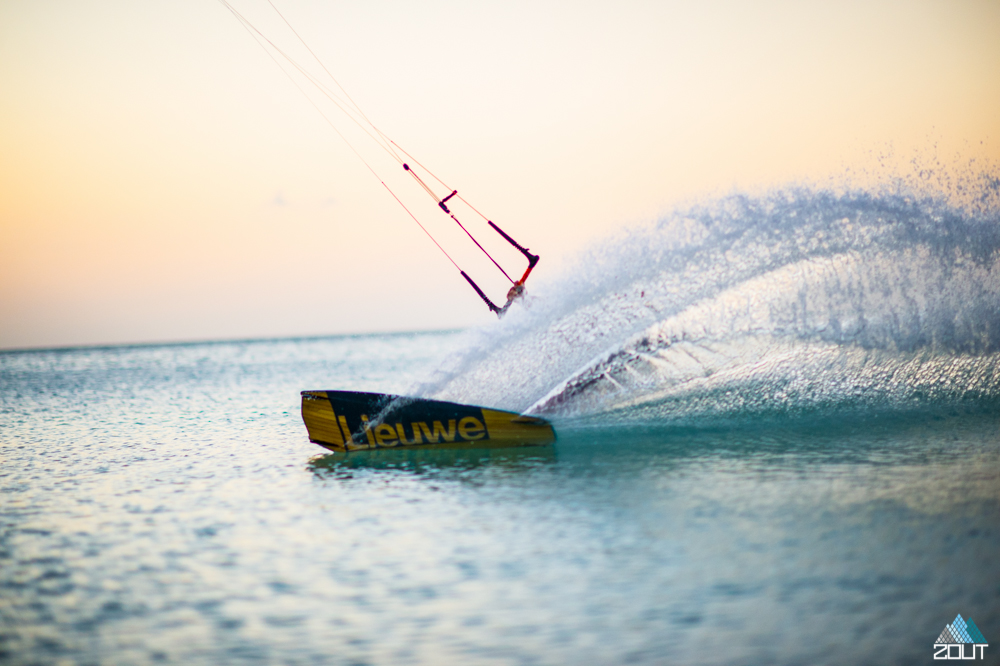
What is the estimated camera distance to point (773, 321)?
38.0 feet

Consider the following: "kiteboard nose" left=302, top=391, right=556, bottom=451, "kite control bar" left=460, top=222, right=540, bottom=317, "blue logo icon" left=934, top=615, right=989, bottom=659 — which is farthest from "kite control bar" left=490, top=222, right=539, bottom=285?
"blue logo icon" left=934, top=615, right=989, bottom=659

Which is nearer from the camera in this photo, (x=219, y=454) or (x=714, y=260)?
(x=219, y=454)

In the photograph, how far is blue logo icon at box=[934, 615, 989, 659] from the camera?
144 inches

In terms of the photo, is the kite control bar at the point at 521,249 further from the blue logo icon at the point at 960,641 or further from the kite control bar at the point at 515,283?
the blue logo icon at the point at 960,641

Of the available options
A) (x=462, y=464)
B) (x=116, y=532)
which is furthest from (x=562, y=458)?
(x=116, y=532)

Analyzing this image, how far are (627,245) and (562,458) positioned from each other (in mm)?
5004

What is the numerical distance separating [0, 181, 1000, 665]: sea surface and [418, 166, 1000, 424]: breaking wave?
0.14ft

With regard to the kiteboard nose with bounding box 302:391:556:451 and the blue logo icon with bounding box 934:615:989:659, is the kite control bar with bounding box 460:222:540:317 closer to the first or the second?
the kiteboard nose with bounding box 302:391:556:451

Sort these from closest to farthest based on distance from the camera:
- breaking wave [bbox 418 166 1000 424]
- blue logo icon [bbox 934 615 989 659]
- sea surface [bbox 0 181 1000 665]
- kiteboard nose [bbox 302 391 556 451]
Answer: blue logo icon [bbox 934 615 989 659]
sea surface [bbox 0 181 1000 665]
kiteboard nose [bbox 302 391 556 451]
breaking wave [bbox 418 166 1000 424]

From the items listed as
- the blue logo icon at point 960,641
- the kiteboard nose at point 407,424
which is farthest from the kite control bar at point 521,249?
the blue logo icon at point 960,641

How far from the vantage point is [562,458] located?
9000 mm

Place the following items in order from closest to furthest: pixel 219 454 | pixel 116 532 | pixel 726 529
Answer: pixel 726 529 < pixel 116 532 < pixel 219 454

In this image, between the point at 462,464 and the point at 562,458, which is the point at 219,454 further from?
the point at 562,458

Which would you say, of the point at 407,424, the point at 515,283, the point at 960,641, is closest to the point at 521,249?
the point at 515,283
